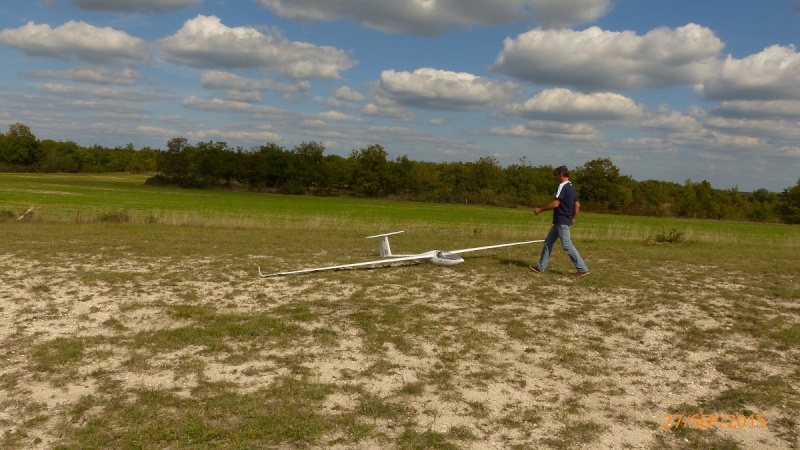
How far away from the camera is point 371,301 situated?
8.43 m

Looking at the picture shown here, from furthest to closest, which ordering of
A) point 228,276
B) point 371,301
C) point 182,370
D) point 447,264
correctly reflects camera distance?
point 447,264 → point 228,276 → point 371,301 → point 182,370

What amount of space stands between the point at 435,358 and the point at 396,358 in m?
0.44

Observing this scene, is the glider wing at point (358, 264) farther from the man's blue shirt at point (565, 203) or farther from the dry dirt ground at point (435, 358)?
the man's blue shirt at point (565, 203)

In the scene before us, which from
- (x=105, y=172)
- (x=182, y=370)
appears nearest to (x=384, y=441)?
(x=182, y=370)

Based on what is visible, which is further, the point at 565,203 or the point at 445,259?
the point at 445,259

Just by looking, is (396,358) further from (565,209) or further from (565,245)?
(565,209)

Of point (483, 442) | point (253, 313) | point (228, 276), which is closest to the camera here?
point (483, 442)

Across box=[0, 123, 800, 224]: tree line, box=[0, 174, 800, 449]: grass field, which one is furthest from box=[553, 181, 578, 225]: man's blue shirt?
box=[0, 123, 800, 224]: tree line

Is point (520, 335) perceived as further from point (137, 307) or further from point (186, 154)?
point (186, 154)

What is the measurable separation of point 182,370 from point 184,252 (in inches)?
320
